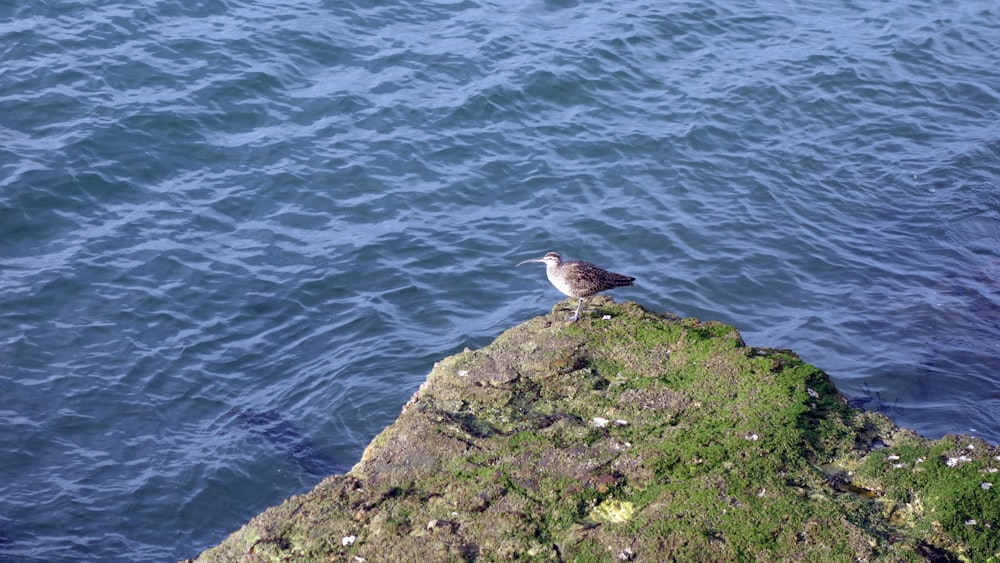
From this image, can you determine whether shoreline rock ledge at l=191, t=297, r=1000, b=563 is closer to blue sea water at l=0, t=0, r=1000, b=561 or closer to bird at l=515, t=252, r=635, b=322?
bird at l=515, t=252, r=635, b=322

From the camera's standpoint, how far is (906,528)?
20.2 ft

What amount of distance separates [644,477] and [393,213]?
9112 millimetres

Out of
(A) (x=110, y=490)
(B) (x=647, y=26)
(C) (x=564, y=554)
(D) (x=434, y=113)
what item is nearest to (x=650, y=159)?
(D) (x=434, y=113)

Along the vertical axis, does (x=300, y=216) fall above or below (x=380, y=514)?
below

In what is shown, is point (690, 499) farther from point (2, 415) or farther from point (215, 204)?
point (215, 204)

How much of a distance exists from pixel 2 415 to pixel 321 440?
365 centimetres

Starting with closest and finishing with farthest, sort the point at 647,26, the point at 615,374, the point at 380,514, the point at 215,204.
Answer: the point at 380,514
the point at 615,374
the point at 215,204
the point at 647,26

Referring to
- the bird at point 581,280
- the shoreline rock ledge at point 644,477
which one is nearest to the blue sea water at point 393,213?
the bird at point 581,280

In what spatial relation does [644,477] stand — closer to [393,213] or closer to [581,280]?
[581,280]

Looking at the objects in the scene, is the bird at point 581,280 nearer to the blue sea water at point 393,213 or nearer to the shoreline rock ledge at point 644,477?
the shoreline rock ledge at point 644,477

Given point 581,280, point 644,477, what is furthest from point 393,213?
point 644,477

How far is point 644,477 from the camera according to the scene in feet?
21.4

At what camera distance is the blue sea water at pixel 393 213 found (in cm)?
1072

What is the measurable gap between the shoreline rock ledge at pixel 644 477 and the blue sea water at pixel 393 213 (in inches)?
131
